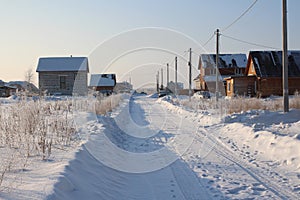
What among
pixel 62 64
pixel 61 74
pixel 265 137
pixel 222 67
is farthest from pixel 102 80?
pixel 265 137

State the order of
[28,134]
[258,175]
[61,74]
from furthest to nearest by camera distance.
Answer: [61,74]
[28,134]
[258,175]

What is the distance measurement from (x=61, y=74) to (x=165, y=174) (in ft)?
185

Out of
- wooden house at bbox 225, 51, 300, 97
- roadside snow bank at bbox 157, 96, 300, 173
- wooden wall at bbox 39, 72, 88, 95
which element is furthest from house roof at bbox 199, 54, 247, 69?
roadside snow bank at bbox 157, 96, 300, 173

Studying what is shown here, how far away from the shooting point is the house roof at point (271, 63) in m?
47.1

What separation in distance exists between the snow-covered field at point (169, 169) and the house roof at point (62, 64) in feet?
167

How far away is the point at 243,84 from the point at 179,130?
33.9 meters

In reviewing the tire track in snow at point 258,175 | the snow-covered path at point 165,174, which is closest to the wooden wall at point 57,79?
the snow-covered path at point 165,174

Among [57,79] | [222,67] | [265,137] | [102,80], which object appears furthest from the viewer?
[102,80]

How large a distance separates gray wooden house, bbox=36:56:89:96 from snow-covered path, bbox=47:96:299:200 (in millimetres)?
50665

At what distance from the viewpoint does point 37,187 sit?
492 cm

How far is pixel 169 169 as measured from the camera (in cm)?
865

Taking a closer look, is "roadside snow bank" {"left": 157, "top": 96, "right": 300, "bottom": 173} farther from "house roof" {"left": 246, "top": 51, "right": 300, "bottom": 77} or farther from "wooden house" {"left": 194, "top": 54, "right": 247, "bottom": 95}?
"wooden house" {"left": 194, "top": 54, "right": 247, "bottom": 95}

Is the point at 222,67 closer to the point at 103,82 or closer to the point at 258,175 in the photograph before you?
the point at 103,82

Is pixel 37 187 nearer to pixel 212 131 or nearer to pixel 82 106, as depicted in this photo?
pixel 212 131
